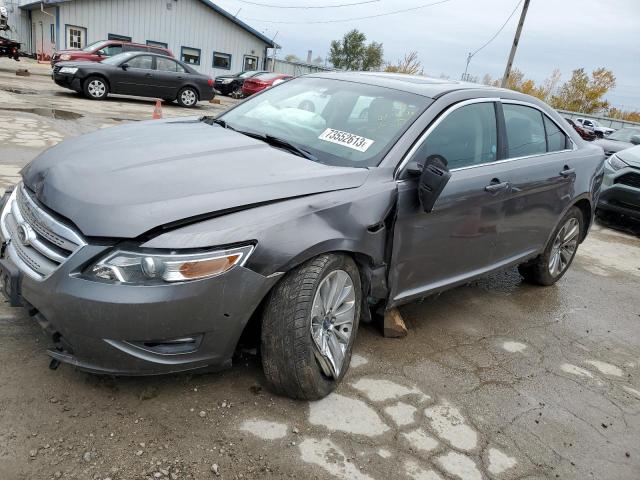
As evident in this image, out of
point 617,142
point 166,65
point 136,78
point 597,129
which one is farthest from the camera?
point 597,129

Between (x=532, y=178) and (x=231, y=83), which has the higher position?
(x=231, y=83)

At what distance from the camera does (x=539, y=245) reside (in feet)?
14.5

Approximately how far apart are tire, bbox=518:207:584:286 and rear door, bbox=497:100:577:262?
0.23 m

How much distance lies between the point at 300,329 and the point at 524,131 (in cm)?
257

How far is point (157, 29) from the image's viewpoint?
28.6 meters

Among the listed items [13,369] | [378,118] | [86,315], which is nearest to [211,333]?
[86,315]

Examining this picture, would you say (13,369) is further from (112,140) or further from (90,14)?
(90,14)

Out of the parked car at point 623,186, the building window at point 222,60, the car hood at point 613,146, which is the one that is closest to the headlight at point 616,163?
the parked car at point 623,186

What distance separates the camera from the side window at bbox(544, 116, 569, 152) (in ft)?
14.2

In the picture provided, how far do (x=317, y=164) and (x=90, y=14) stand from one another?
2896cm

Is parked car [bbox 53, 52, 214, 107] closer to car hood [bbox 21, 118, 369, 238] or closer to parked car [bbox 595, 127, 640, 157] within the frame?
parked car [bbox 595, 127, 640, 157]

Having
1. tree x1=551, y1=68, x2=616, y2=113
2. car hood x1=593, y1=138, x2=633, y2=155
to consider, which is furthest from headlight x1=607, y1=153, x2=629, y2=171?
tree x1=551, y1=68, x2=616, y2=113

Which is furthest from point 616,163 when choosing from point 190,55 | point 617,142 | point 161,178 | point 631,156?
point 190,55

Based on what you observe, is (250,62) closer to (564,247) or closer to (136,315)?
(564,247)
